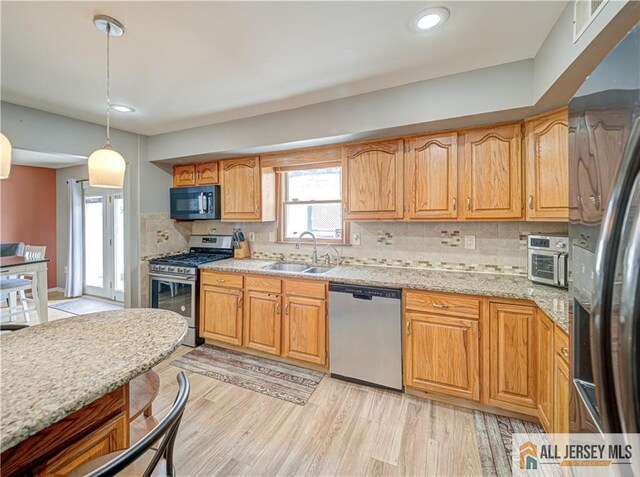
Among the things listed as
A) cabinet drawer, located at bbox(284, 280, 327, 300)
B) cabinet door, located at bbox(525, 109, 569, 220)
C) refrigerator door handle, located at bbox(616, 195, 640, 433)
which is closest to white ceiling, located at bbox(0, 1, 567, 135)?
cabinet door, located at bbox(525, 109, 569, 220)

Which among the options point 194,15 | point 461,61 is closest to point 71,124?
point 194,15

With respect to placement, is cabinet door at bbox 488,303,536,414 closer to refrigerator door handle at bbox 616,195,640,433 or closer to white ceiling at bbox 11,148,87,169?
refrigerator door handle at bbox 616,195,640,433

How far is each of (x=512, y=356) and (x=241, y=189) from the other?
2886mm

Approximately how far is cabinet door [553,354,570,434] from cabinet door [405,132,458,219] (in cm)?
118

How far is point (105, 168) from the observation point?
160cm

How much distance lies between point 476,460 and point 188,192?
363 cm

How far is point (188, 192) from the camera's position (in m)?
3.52

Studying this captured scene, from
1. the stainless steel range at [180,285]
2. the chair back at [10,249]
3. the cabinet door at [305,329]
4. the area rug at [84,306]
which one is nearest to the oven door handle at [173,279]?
the stainless steel range at [180,285]

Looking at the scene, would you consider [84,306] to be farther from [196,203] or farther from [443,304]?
[443,304]

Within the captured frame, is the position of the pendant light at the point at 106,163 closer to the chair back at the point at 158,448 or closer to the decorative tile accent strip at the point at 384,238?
the chair back at the point at 158,448

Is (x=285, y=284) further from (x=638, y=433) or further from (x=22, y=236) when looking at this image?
(x=22, y=236)

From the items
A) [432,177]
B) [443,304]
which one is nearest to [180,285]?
[443,304]

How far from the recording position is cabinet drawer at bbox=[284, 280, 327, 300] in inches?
99.7

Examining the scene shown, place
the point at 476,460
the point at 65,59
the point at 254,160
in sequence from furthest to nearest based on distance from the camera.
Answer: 1. the point at 254,160
2. the point at 65,59
3. the point at 476,460
